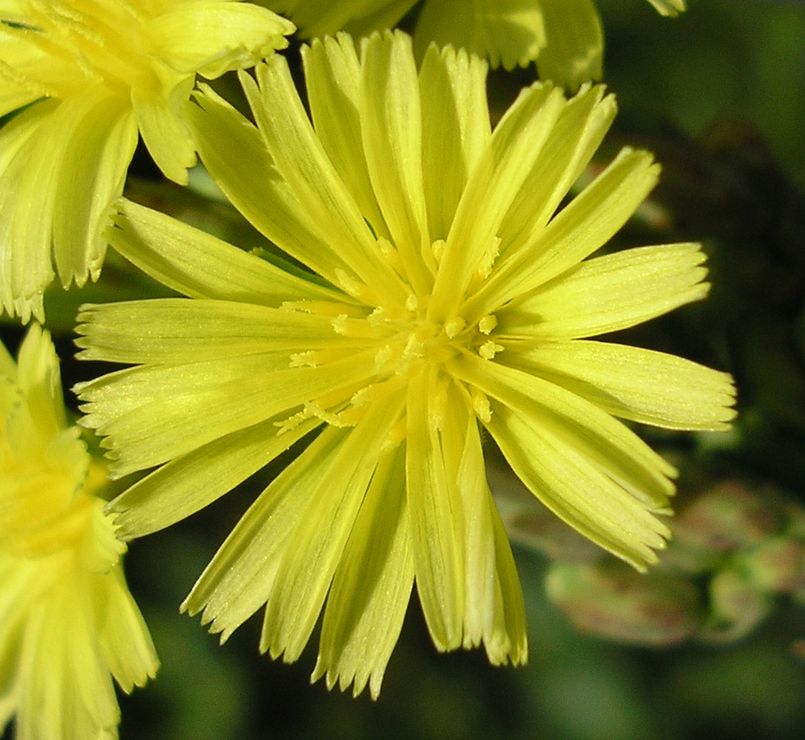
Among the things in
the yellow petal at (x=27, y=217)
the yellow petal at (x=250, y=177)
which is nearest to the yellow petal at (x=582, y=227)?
the yellow petal at (x=250, y=177)

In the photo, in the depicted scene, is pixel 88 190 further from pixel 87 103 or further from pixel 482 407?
pixel 482 407

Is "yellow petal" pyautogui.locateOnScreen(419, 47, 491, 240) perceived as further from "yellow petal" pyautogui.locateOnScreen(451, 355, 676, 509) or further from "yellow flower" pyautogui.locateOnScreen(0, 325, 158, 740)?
"yellow flower" pyautogui.locateOnScreen(0, 325, 158, 740)

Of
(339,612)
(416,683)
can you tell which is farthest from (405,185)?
(416,683)

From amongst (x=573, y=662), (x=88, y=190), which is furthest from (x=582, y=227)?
(x=573, y=662)

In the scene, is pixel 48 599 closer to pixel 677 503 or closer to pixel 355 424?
pixel 355 424

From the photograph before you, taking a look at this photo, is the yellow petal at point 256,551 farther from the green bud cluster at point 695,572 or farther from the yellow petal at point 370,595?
the green bud cluster at point 695,572

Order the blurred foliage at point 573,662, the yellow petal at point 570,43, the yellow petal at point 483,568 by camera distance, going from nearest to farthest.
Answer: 1. the yellow petal at point 483,568
2. the yellow petal at point 570,43
3. the blurred foliage at point 573,662

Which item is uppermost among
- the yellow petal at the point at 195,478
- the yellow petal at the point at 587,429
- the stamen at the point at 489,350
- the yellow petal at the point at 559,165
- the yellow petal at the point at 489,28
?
the yellow petal at the point at 489,28
